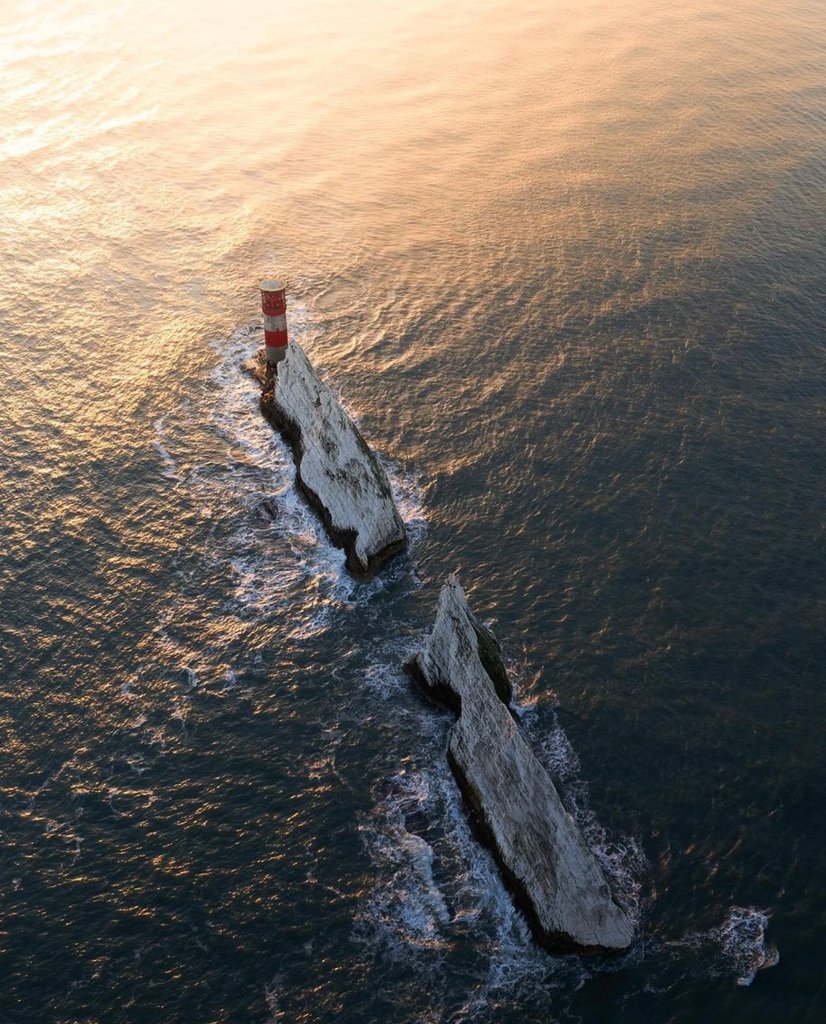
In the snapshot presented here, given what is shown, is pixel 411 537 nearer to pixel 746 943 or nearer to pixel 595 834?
pixel 595 834

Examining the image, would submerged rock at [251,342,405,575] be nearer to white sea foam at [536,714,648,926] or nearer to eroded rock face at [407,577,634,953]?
eroded rock face at [407,577,634,953]

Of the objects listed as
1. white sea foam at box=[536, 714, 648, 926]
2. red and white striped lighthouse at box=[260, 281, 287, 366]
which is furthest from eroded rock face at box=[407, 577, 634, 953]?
red and white striped lighthouse at box=[260, 281, 287, 366]

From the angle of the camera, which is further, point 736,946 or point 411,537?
point 411,537

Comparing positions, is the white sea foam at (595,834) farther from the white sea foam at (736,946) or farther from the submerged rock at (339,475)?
the submerged rock at (339,475)

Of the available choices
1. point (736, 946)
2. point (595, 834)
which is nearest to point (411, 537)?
point (595, 834)

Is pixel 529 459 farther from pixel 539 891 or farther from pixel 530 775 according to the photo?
pixel 539 891

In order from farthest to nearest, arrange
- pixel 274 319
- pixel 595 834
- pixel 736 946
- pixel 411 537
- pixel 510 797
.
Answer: pixel 274 319 → pixel 411 537 → pixel 595 834 → pixel 510 797 → pixel 736 946

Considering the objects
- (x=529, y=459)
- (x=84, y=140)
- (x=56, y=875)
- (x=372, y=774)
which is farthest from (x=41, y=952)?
(x=84, y=140)
